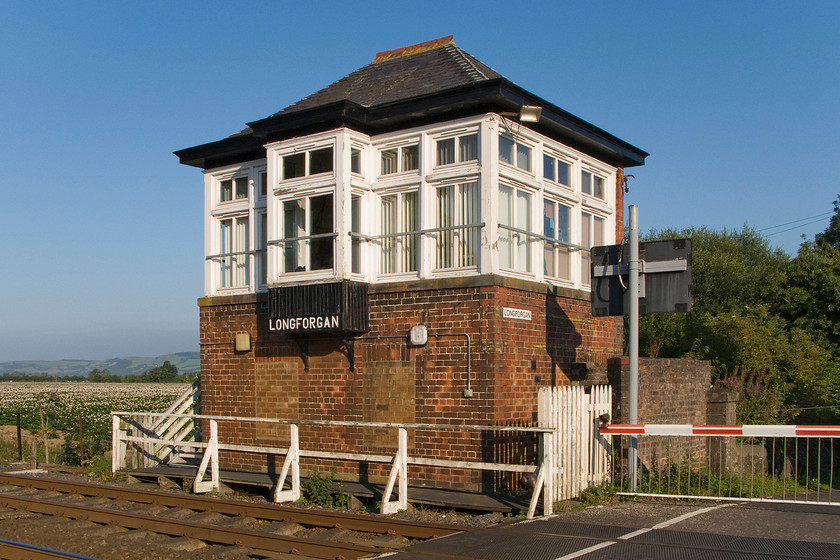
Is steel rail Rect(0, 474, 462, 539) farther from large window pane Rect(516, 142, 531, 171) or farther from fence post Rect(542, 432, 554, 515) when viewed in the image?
large window pane Rect(516, 142, 531, 171)

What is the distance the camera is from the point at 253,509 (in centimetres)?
1193

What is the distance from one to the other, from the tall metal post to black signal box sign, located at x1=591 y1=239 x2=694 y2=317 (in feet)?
0.62

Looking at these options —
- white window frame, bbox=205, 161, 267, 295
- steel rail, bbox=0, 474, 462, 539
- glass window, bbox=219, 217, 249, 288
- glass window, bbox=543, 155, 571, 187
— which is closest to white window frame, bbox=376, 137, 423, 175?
glass window, bbox=543, 155, 571, 187

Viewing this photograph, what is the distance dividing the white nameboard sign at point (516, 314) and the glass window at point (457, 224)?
0.88m

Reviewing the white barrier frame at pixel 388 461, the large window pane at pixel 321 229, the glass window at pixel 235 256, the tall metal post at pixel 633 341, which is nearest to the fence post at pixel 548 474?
the white barrier frame at pixel 388 461

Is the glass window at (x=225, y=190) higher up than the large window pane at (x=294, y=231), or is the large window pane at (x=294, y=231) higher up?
the glass window at (x=225, y=190)

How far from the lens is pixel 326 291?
1372 cm

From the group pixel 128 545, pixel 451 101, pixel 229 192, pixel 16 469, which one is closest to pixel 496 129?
pixel 451 101

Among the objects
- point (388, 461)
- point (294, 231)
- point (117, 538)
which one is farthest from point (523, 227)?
point (117, 538)

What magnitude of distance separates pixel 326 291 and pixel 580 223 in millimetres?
4757

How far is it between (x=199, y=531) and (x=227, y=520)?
93 centimetres

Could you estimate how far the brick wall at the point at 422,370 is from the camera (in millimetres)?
12719

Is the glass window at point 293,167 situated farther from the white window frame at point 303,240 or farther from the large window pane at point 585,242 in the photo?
the large window pane at point 585,242

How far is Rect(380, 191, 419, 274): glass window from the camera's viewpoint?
Answer: 13977mm
